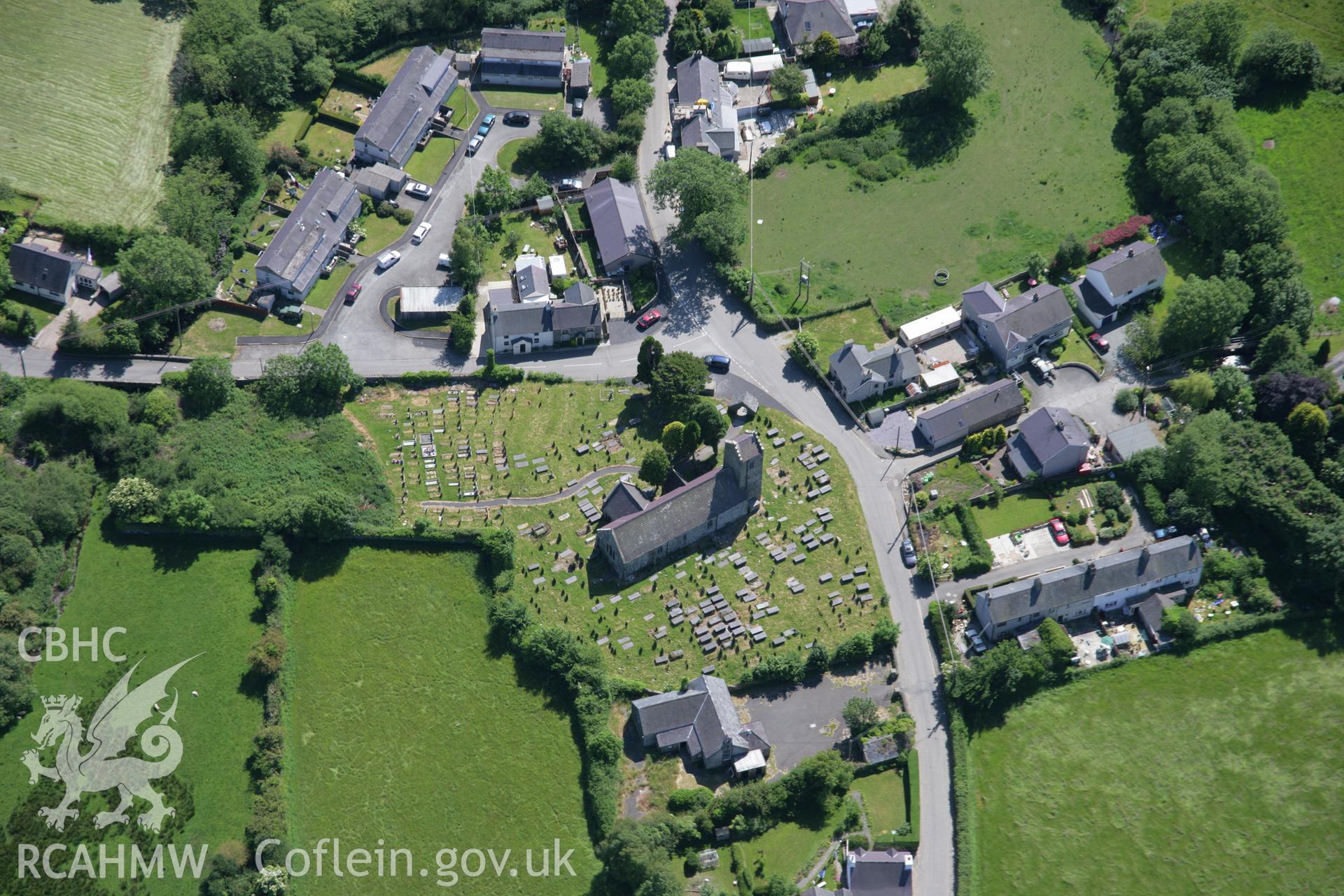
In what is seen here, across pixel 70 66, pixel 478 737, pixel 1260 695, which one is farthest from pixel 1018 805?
pixel 70 66

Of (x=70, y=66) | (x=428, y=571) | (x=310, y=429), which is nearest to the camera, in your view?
(x=428, y=571)

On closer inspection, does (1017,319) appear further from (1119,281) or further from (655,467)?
(655,467)

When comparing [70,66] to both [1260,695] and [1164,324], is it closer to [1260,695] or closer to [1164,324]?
[1164,324]

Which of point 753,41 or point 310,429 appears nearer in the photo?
point 310,429

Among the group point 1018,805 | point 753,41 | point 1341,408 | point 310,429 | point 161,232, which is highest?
point 753,41

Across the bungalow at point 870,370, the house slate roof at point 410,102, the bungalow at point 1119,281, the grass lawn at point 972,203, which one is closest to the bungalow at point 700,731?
the bungalow at point 870,370

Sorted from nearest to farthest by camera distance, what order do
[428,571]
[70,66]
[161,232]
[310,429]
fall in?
[428,571]
[310,429]
[161,232]
[70,66]

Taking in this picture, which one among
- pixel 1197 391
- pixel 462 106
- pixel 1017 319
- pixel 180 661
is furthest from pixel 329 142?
pixel 1197 391

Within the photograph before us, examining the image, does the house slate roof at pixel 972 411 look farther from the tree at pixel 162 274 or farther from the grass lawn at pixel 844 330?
the tree at pixel 162 274

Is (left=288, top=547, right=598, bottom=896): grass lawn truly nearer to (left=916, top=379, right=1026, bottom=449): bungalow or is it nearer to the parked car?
(left=916, top=379, right=1026, bottom=449): bungalow
